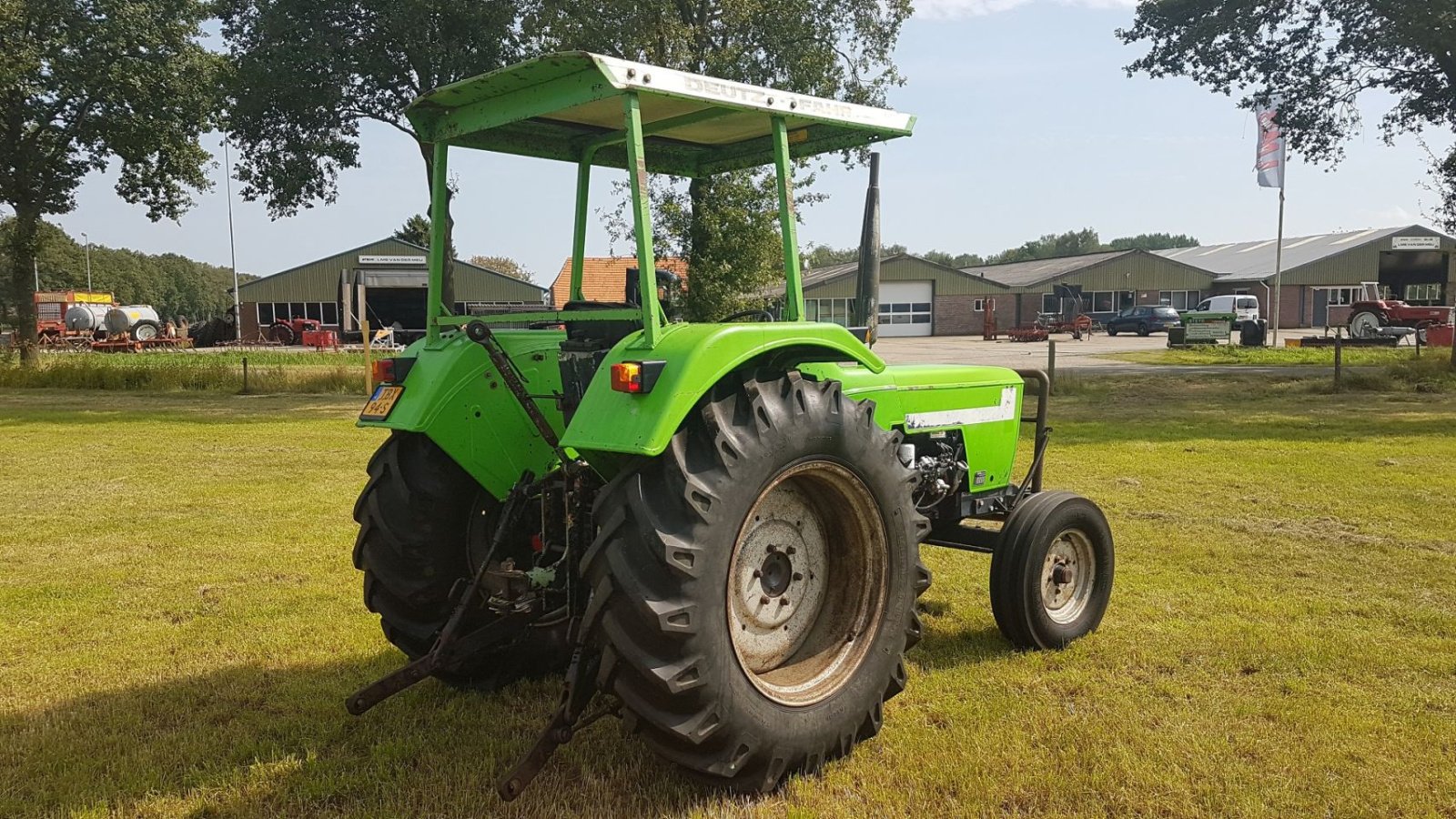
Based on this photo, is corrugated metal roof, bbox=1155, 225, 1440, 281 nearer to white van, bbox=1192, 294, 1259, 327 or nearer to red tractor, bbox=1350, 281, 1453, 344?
white van, bbox=1192, 294, 1259, 327

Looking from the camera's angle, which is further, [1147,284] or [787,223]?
[1147,284]

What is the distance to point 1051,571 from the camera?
480 centimetres

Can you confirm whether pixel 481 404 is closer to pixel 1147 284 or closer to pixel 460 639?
pixel 460 639

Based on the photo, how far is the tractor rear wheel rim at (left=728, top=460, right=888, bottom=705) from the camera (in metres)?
3.26

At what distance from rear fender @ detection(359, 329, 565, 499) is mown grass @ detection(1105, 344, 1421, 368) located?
859 inches

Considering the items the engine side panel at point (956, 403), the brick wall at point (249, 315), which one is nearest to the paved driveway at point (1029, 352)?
the engine side panel at point (956, 403)

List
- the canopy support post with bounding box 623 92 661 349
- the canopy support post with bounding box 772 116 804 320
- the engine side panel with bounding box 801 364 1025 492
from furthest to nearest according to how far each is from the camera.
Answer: the engine side panel with bounding box 801 364 1025 492 < the canopy support post with bounding box 772 116 804 320 < the canopy support post with bounding box 623 92 661 349

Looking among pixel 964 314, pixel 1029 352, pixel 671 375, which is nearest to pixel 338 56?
pixel 671 375

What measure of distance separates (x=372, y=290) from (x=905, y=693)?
4392cm

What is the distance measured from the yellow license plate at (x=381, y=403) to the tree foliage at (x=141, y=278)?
75.6 m

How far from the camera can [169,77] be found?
2006cm

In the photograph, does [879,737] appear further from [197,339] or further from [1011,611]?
[197,339]

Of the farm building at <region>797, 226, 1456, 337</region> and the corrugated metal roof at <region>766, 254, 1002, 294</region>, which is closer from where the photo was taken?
the corrugated metal roof at <region>766, 254, 1002, 294</region>

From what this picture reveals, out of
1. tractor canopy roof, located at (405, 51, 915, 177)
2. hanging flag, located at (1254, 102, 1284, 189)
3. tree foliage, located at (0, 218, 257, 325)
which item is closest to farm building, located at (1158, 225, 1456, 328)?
hanging flag, located at (1254, 102, 1284, 189)
